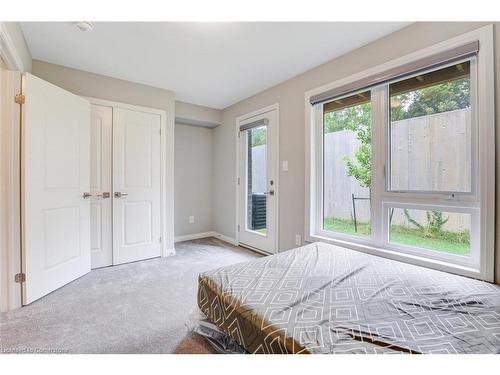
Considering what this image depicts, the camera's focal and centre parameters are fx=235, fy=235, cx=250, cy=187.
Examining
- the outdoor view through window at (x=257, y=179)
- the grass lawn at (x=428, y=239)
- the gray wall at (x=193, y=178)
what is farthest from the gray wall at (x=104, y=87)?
the grass lawn at (x=428, y=239)

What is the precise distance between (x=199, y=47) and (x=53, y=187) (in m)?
1.89

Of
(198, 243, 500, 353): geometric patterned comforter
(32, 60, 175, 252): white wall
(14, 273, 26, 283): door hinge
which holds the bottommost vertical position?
(14, 273, 26, 283): door hinge

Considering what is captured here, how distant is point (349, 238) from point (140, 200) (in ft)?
8.35

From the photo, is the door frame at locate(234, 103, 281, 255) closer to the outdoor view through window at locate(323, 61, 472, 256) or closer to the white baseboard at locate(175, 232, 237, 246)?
the white baseboard at locate(175, 232, 237, 246)

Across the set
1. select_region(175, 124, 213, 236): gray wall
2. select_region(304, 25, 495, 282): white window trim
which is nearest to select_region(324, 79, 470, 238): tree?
select_region(304, 25, 495, 282): white window trim

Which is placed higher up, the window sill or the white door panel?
the white door panel

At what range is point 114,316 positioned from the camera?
5.80 ft

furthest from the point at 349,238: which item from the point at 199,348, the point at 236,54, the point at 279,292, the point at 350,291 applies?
the point at 236,54

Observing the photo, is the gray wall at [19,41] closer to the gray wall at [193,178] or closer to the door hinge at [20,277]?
the door hinge at [20,277]

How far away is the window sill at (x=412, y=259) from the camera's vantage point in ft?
5.32

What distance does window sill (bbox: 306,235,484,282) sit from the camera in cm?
162

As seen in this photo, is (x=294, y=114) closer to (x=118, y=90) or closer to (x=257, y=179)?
(x=257, y=179)

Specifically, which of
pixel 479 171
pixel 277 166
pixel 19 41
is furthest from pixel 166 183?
pixel 479 171

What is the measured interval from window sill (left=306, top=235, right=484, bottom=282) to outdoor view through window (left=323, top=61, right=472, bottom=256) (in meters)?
0.12
